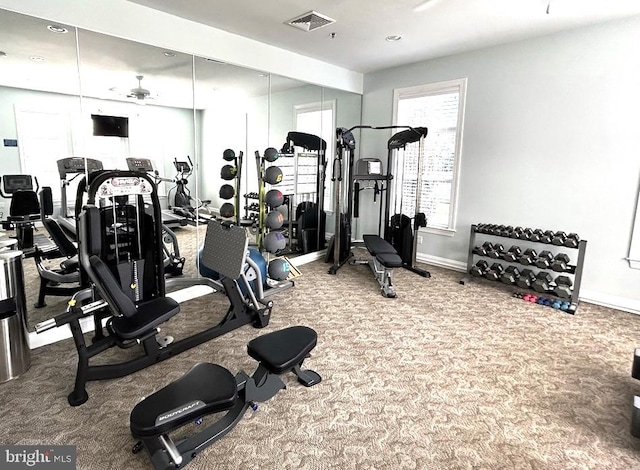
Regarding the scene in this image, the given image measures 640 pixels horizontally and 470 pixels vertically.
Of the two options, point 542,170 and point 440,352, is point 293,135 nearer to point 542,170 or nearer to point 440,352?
point 542,170

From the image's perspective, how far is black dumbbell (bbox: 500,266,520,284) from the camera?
13.3 feet

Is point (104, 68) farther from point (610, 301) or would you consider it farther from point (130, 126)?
point (610, 301)

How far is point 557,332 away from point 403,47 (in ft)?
11.7

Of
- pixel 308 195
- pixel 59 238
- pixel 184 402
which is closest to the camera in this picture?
pixel 184 402

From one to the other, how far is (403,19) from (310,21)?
917mm

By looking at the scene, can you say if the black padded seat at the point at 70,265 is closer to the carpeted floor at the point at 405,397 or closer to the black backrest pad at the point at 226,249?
the carpeted floor at the point at 405,397

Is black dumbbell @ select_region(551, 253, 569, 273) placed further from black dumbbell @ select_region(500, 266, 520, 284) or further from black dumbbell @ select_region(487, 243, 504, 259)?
black dumbbell @ select_region(487, 243, 504, 259)

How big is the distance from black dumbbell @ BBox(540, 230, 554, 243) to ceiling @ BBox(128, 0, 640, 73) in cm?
213

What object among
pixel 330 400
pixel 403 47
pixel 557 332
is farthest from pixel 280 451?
pixel 403 47

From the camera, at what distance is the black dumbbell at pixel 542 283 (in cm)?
385

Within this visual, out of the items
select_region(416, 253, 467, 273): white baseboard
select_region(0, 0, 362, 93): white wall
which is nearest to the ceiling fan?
select_region(0, 0, 362, 93): white wall

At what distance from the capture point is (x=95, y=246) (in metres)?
2.33

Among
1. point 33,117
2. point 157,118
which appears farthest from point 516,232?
point 33,117

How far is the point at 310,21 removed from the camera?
3.59 meters
